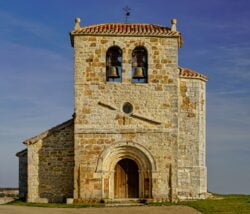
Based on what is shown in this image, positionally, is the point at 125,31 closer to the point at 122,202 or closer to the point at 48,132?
the point at 48,132

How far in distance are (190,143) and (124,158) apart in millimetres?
3585

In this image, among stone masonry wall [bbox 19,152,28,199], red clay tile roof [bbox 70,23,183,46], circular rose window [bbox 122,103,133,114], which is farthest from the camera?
stone masonry wall [bbox 19,152,28,199]

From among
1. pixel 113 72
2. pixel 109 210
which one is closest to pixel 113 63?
pixel 113 72

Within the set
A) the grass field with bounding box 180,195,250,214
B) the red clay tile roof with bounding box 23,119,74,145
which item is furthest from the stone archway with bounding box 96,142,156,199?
the red clay tile roof with bounding box 23,119,74,145

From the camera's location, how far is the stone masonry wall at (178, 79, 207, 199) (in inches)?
1239

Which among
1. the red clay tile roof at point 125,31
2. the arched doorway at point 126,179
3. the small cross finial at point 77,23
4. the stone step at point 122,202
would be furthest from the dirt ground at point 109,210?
the small cross finial at point 77,23

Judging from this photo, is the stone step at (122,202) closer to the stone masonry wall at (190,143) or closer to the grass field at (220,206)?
the grass field at (220,206)

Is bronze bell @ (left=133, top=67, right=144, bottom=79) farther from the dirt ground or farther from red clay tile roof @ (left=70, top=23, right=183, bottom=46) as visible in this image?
the dirt ground

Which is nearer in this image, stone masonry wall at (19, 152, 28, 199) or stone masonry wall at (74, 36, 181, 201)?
stone masonry wall at (74, 36, 181, 201)

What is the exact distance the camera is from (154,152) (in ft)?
98.8

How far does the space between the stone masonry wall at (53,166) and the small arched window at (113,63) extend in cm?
315

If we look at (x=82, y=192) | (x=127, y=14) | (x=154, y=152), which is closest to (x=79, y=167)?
(x=82, y=192)

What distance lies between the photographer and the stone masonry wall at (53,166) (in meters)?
31.0

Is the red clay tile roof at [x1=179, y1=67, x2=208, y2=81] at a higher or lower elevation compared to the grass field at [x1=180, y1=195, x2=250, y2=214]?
higher
